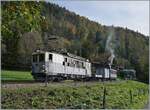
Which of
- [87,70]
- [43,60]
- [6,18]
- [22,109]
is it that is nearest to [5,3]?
[6,18]

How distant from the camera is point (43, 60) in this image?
27.8 m

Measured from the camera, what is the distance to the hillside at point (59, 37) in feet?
27.3

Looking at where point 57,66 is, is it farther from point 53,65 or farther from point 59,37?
point 59,37

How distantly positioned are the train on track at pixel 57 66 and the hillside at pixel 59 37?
113 centimetres

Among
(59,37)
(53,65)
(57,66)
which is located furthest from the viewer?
(59,37)

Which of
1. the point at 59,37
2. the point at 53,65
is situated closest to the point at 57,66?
the point at 53,65

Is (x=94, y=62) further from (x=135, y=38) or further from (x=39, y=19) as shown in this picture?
(x=39, y=19)

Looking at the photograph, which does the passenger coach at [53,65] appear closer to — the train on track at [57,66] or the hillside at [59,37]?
the train on track at [57,66]

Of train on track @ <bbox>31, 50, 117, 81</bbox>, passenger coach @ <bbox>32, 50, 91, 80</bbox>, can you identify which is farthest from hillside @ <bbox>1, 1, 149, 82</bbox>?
passenger coach @ <bbox>32, 50, 91, 80</bbox>

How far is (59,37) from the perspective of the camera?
30.2 m

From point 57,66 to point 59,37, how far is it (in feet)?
9.66

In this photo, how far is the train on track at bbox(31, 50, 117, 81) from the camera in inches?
1067

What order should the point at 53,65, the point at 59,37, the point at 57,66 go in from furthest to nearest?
the point at 59,37, the point at 57,66, the point at 53,65

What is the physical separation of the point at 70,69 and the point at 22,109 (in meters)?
18.3
